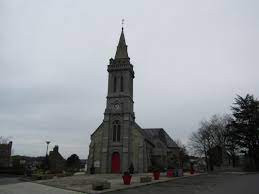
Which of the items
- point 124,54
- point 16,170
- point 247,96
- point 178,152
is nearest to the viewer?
point 16,170

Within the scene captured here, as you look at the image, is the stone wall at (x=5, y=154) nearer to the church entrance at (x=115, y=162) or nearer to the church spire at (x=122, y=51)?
the church entrance at (x=115, y=162)

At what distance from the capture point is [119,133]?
161ft

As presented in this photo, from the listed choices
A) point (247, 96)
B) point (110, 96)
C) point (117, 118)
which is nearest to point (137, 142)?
point (117, 118)

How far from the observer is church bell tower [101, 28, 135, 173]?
47219mm

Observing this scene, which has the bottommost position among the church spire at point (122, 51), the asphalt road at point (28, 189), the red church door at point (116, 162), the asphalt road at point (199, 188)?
the asphalt road at point (28, 189)

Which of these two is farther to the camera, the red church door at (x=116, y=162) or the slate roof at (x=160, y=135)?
the slate roof at (x=160, y=135)

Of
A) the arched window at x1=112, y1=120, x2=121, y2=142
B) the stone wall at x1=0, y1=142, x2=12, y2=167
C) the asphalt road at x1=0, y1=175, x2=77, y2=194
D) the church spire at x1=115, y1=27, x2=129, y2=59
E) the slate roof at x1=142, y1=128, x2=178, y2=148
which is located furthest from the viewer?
the stone wall at x1=0, y1=142, x2=12, y2=167

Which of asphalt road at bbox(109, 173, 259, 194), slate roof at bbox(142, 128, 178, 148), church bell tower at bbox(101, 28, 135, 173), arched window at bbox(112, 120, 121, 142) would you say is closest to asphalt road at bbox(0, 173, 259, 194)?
asphalt road at bbox(109, 173, 259, 194)

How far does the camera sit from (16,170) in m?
46.2

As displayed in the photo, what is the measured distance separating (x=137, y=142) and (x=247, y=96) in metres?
26.1

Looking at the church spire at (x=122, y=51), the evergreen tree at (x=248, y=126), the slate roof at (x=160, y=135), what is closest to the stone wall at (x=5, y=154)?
the slate roof at (x=160, y=135)

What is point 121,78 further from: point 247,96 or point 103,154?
point 247,96

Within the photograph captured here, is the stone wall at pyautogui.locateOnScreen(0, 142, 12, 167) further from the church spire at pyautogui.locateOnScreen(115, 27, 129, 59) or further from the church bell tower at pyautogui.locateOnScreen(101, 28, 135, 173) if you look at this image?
the church spire at pyautogui.locateOnScreen(115, 27, 129, 59)

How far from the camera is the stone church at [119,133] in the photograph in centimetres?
4719
